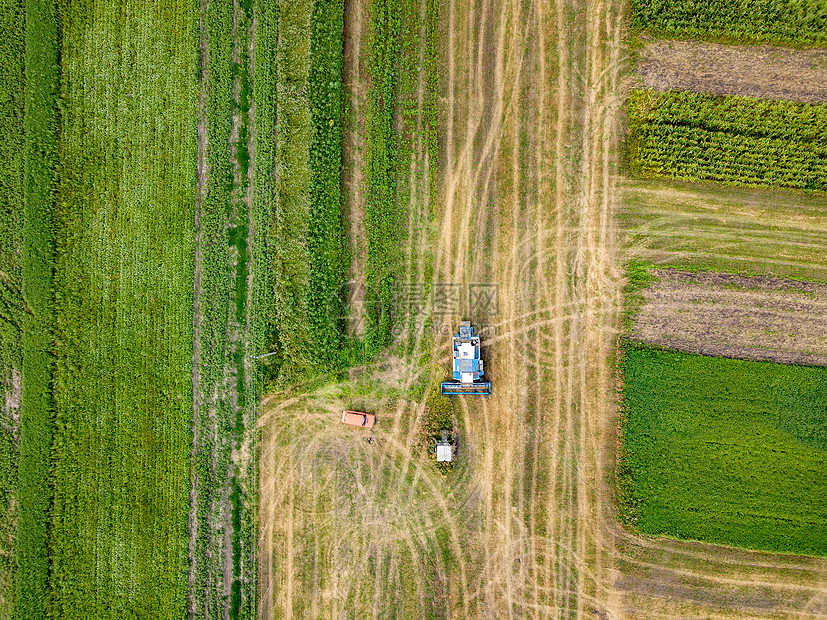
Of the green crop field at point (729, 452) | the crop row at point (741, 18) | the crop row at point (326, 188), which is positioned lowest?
the green crop field at point (729, 452)

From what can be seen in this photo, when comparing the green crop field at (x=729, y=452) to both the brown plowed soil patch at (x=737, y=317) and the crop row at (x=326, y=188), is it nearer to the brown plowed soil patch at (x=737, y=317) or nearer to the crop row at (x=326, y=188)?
the brown plowed soil patch at (x=737, y=317)

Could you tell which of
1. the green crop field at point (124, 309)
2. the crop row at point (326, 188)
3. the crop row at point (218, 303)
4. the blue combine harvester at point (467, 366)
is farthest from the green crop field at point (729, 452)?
the green crop field at point (124, 309)

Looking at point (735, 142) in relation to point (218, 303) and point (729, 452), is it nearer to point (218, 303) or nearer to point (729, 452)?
point (729, 452)

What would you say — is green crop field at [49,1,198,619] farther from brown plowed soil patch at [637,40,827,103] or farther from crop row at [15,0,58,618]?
brown plowed soil patch at [637,40,827,103]

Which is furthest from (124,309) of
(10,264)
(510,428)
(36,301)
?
(510,428)

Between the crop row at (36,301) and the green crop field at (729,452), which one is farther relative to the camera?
the crop row at (36,301)

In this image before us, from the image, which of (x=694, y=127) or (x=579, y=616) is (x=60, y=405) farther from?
(x=694, y=127)

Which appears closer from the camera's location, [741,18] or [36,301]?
[741,18]
